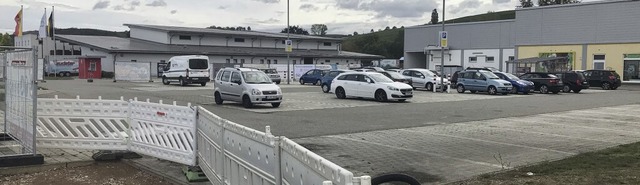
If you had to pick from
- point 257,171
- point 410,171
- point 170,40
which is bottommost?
point 410,171

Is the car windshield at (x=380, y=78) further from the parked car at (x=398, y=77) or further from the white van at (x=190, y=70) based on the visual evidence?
the white van at (x=190, y=70)

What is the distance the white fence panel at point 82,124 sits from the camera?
9.01m

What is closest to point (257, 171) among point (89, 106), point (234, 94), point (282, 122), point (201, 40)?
point (89, 106)

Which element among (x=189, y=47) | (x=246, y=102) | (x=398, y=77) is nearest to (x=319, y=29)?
(x=189, y=47)

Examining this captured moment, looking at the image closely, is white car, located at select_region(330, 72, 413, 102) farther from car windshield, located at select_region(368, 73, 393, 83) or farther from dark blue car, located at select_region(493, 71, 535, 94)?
dark blue car, located at select_region(493, 71, 535, 94)

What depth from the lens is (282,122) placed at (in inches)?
607

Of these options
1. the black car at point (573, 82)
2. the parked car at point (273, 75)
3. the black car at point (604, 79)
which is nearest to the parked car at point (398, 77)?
the black car at point (573, 82)

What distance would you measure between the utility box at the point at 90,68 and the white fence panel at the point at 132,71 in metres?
9.59

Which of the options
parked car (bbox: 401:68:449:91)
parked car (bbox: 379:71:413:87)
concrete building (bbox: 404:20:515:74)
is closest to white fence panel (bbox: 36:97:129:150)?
parked car (bbox: 379:71:413:87)

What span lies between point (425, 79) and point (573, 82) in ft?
29.4

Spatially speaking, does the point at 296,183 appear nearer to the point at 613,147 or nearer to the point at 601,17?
the point at 613,147

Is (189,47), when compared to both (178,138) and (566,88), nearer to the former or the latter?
(566,88)

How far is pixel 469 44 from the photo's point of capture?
67625mm

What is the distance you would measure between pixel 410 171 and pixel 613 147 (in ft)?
16.0
